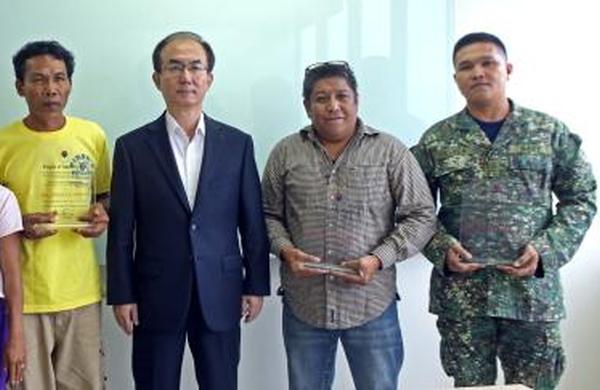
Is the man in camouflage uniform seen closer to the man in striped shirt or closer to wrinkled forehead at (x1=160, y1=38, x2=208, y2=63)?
the man in striped shirt

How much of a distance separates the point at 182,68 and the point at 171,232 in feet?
1.66

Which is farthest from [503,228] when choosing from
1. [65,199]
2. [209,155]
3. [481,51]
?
[65,199]

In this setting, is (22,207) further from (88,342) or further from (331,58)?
(331,58)

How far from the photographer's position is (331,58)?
2.55 m

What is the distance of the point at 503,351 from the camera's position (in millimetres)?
2105

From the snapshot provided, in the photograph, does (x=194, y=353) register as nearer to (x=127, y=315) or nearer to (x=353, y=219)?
(x=127, y=315)

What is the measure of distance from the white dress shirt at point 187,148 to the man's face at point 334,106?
1.23 feet

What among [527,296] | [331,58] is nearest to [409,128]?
[331,58]

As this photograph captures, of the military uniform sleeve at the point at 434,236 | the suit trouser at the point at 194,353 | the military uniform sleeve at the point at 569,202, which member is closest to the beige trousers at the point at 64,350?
the suit trouser at the point at 194,353

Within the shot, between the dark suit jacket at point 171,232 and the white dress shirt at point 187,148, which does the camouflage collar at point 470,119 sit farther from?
the white dress shirt at point 187,148

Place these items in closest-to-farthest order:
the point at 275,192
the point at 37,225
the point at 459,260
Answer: the point at 37,225
the point at 459,260
the point at 275,192

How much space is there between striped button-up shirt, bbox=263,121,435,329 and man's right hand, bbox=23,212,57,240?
68cm

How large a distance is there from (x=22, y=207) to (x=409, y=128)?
1.49 meters

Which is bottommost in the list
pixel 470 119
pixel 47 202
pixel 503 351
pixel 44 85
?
pixel 503 351
